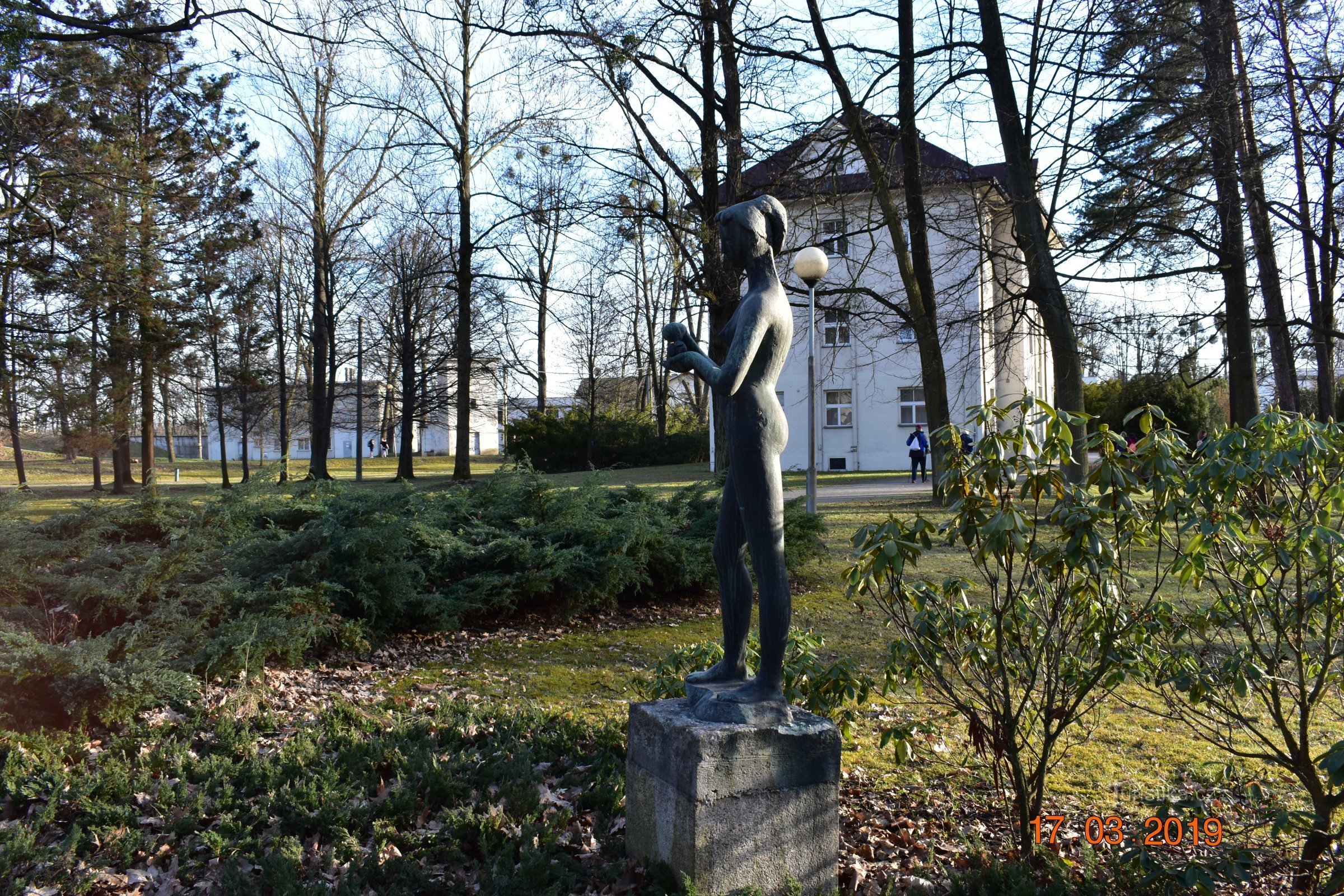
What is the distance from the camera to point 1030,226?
36.8 feet

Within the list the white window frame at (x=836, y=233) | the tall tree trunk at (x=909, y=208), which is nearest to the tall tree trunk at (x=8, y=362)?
the white window frame at (x=836, y=233)

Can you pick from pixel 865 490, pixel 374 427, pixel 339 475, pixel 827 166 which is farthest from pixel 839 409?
pixel 374 427

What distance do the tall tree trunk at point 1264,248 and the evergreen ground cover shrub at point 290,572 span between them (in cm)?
690

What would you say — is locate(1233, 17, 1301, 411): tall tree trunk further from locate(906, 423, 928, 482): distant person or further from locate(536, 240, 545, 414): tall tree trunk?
locate(536, 240, 545, 414): tall tree trunk

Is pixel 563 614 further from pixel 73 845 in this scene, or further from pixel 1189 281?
pixel 1189 281

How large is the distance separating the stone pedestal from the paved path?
40.6 ft

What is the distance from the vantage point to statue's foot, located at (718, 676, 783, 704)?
3.29 m

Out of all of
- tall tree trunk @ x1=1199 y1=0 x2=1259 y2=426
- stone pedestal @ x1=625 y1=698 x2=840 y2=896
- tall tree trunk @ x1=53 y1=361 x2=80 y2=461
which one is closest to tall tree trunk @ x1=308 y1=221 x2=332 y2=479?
tall tree trunk @ x1=53 y1=361 x2=80 y2=461

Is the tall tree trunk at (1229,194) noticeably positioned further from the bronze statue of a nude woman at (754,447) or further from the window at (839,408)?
the window at (839,408)

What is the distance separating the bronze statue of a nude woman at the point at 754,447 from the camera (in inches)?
127

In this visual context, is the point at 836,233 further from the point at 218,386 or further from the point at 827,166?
the point at 218,386

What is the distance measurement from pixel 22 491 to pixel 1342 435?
28.9 ft

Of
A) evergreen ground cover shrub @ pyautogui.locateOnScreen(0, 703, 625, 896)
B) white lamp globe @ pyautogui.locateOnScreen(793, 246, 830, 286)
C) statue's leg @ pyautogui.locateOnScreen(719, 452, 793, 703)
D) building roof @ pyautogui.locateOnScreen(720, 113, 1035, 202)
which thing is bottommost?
evergreen ground cover shrub @ pyautogui.locateOnScreen(0, 703, 625, 896)

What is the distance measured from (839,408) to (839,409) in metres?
0.04
